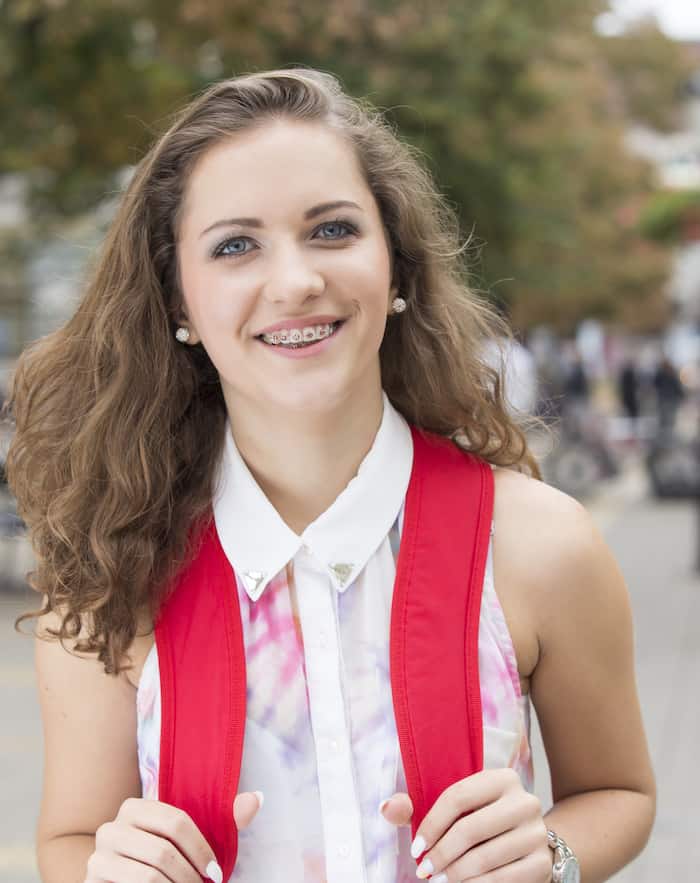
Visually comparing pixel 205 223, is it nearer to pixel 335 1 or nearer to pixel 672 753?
pixel 672 753

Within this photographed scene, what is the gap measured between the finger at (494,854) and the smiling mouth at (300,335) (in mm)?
682

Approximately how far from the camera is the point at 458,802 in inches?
68.2

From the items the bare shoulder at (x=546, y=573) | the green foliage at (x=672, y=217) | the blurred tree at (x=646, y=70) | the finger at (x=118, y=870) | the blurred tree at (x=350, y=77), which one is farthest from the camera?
the blurred tree at (x=646, y=70)

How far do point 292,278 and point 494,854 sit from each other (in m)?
0.77

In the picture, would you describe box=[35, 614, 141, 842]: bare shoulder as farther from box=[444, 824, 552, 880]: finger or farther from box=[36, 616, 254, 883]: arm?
box=[444, 824, 552, 880]: finger

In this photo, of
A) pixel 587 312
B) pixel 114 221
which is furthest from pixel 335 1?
pixel 587 312

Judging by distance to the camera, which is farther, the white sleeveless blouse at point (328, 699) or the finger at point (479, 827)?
the white sleeveless blouse at point (328, 699)

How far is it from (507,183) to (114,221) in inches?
604

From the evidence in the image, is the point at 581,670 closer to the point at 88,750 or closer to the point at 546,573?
the point at 546,573

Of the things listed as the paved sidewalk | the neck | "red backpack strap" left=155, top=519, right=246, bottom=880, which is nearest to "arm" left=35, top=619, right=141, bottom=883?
"red backpack strap" left=155, top=519, right=246, bottom=880

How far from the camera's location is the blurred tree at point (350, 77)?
9.34 metres

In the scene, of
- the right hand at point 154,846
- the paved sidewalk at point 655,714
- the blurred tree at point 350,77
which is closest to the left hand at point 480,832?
the right hand at point 154,846

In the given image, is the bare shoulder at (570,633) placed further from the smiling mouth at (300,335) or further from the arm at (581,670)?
the smiling mouth at (300,335)

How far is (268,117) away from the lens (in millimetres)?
1969
